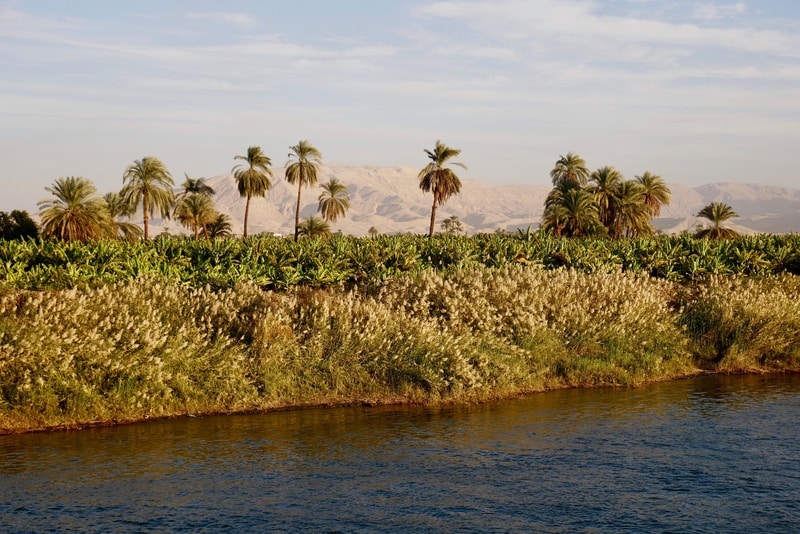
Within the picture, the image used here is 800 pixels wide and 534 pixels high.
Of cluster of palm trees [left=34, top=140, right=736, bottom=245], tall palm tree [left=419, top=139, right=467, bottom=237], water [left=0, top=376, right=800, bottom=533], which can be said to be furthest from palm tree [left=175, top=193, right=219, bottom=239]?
water [left=0, top=376, right=800, bottom=533]

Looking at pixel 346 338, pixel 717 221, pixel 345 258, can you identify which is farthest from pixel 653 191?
pixel 346 338

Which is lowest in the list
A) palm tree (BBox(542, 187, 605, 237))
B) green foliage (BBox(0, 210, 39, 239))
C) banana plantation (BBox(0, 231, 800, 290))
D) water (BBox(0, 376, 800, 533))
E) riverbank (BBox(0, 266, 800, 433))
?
water (BBox(0, 376, 800, 533))

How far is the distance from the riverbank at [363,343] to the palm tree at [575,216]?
3101 centimetres

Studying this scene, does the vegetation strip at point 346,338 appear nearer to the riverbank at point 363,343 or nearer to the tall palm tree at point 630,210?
the riverbank at point 363,343

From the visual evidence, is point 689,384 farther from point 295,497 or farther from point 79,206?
point 79,206

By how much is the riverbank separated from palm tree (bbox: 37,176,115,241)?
2292cm

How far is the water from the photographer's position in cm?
1352

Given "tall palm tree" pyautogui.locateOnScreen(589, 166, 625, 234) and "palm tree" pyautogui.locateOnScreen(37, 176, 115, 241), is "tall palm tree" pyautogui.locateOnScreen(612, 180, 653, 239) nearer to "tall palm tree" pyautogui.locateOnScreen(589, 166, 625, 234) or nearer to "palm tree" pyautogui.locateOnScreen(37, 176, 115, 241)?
"tall palm tree" pyautogui.locateOnScreen(589, 166, 625, 234)

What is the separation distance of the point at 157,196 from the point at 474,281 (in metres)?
50.3

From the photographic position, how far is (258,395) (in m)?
21.4

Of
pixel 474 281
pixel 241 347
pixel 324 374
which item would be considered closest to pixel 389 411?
pixel 324 374

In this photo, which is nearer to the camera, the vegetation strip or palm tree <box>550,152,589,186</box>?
the vegetation strip

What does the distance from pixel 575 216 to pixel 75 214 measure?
1348 inches

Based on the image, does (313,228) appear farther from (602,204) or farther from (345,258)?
(345,258)
